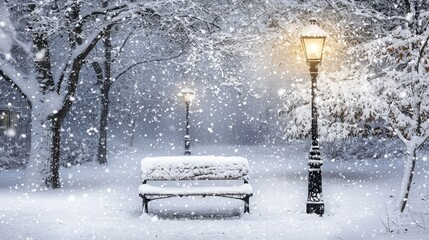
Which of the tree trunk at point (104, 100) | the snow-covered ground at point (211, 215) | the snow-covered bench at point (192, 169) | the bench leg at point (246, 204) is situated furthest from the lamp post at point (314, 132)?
the tree trunk at point (104, 100)

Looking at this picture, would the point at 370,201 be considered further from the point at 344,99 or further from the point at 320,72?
the point at 320,72

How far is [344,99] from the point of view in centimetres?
1653

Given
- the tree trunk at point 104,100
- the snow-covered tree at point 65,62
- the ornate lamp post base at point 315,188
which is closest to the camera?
the ornate lamp post base at point 315,188

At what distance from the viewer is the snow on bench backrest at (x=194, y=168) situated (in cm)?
1154

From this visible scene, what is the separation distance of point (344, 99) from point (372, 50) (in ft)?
14.0

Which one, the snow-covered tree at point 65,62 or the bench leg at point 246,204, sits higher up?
the snow-covered tree at point 65,62

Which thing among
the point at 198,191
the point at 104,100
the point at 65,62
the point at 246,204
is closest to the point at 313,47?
the point at 246,204

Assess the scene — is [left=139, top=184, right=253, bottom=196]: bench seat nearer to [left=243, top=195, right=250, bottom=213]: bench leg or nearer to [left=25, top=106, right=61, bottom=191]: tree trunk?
[left=243, top=195, right=250, bottom=213]: bench leg

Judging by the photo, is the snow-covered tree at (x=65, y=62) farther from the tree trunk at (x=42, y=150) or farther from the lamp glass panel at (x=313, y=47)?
the lamp glass panel at (x=313, y=47)

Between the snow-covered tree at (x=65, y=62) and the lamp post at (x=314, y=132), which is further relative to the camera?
the snow-covered tree at (x=65, y=62)

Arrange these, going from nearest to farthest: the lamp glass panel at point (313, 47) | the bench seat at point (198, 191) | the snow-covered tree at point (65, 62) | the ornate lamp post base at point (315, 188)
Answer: the bench seat at point (198, 191) → the ornate lamp post base at point (315, 188) → the lamp glass panel at point (313, 47) → the snow-covered tree at point (65, 62)

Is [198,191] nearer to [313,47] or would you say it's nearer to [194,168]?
[194,168]

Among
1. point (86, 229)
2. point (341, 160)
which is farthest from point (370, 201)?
point (341, 160)

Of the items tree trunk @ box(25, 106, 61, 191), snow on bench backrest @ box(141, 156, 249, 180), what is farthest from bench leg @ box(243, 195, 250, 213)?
tree trunk @ box(25, 106, 61, 191)
